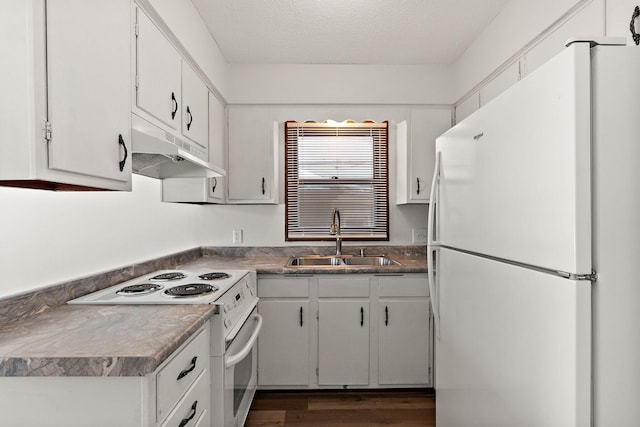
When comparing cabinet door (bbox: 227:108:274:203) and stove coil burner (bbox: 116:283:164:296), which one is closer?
stove coil burner (bbox: 116:283:164:296)

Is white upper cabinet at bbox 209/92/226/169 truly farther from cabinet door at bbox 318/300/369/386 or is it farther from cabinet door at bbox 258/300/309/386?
cabinet door at bbox 318/300/369/386

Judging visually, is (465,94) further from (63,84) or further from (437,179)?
Answer: (63,84)

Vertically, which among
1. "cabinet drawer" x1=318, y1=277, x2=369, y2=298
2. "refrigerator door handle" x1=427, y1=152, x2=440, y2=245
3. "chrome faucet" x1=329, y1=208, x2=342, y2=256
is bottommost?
"cabinet drawer" x1=318, y1=277, x2=369, y2=298

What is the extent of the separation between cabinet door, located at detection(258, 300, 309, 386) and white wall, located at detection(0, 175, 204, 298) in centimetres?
88

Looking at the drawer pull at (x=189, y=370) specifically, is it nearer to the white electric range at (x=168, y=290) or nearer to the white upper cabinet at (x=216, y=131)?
the white electric range at (x=168, y=290)

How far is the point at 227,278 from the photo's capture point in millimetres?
2000

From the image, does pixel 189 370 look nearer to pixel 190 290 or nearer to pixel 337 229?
pixel 190 290

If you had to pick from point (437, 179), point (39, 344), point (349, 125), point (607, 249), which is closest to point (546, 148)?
point (607, 249)

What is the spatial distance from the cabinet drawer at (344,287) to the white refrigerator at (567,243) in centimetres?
128

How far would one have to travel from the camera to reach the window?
3158 millimetres

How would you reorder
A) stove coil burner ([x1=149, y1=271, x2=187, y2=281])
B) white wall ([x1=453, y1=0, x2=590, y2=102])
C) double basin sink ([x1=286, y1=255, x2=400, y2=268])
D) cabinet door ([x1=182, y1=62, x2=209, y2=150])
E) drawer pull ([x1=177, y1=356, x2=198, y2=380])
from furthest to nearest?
double basin sink ([x1=286, y1=255, x2=400, y2=268]), cabinet door ([x1=182, y1=62, x2=209, y2=150]), stove coil burner ([x1=149, y1=271, x2=187, y2=281]), white wall ([x1=453, y1=0, x2=590, y2=102]), drawer pull ([x1=177, y1=356, x2=198, y2=380])

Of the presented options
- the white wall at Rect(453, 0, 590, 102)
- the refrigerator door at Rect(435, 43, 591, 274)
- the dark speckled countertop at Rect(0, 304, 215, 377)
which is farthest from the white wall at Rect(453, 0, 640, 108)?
the dark speckled countertop at Rect(0, 304, 215, 377)

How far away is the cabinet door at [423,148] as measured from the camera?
2854mm

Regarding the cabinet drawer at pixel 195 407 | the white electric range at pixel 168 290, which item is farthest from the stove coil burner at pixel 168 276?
Answer: the cabinet drawer at pixel 195 407
